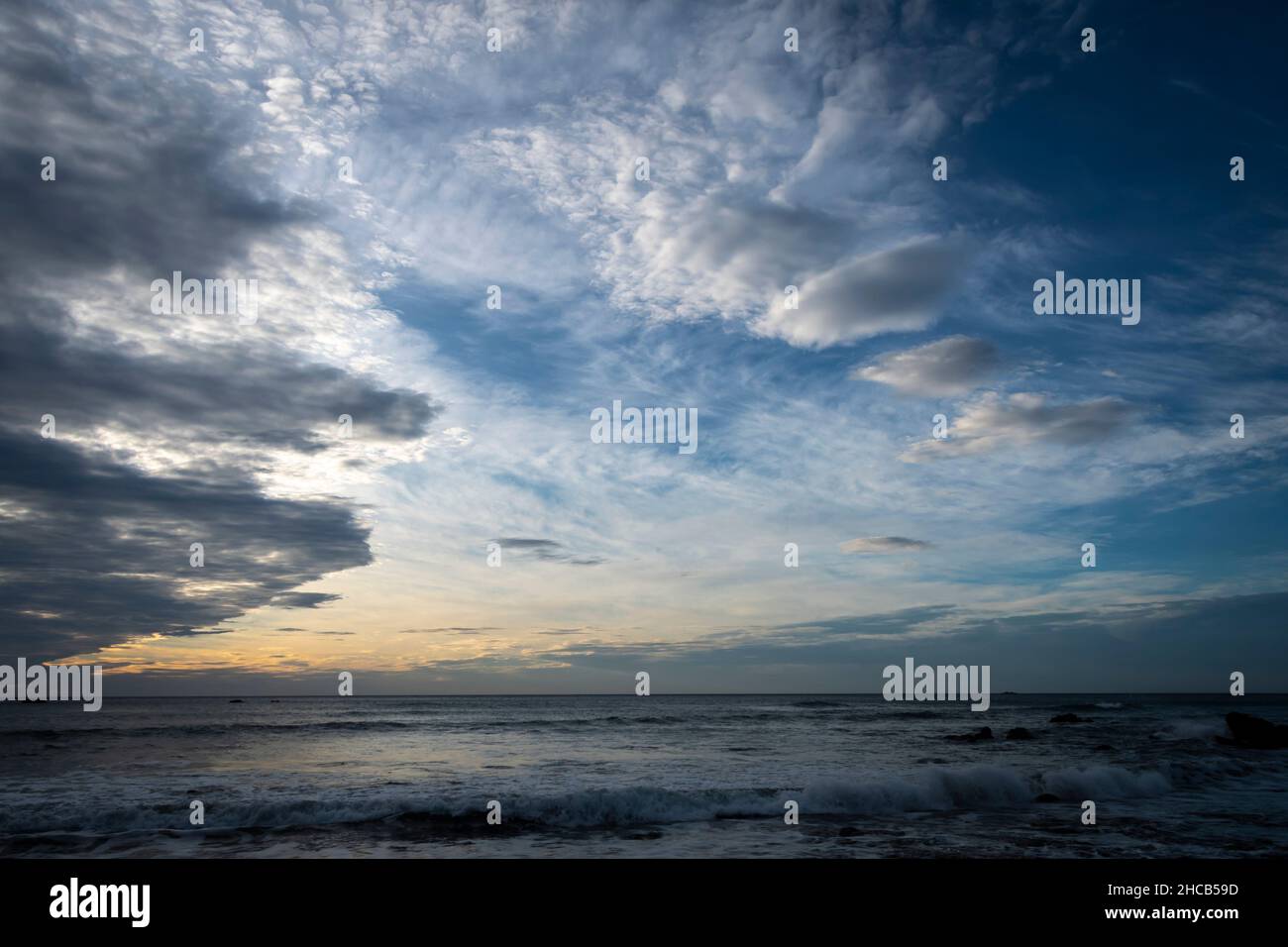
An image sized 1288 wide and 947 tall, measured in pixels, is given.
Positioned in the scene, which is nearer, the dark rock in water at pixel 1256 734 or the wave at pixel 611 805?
the wave at pixel 611 805

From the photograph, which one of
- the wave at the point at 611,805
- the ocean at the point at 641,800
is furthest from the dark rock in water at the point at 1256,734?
the wave at the point at 611,805

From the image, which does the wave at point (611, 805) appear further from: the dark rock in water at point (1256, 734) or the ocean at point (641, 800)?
the dark rock in water at point (1256, 734)

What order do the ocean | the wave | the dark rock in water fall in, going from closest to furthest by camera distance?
1. the ocean
2. the wave
3. the dark rock in water

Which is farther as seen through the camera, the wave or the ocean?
the wave

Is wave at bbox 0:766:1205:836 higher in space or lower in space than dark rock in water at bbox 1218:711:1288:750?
higher

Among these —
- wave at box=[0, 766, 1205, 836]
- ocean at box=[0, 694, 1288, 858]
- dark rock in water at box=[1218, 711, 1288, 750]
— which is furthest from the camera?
dark rock in water at box=[1218, 711, 1288, 750]

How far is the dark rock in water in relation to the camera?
127 feet

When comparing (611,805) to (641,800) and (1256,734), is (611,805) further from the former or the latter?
(1256,734)

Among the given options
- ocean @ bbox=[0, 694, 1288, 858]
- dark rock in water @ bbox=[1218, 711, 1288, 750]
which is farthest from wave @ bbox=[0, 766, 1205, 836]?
dark rock in water @ bbox=[1218, 711, 1288, 750]

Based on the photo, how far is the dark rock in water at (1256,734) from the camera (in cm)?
3859

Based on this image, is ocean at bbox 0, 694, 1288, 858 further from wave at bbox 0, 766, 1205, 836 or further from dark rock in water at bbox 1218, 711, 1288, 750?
dark rock in water at bbox 1218, 711, 1288, 750

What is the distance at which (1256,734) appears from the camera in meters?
39.9
